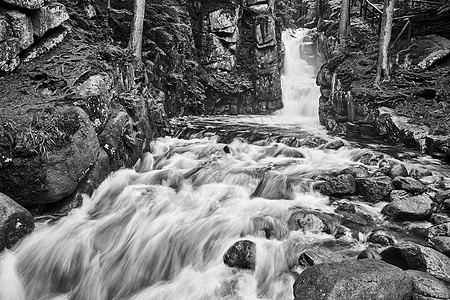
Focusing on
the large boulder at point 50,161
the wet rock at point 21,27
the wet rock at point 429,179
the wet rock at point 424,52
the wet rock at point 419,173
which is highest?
the wet rock at point 21,27

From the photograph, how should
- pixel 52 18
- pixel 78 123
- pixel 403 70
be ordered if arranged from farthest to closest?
pixel 403 70 → pixel 52 18 → pixel 78 123

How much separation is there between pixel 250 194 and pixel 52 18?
757 cm

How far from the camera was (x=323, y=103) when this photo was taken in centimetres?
1477

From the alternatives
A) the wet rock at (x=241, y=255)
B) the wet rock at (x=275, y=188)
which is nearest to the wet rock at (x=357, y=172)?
the wet rock at (x=275, y=188)

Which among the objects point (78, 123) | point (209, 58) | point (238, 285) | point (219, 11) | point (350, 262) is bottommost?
point (238, 285)

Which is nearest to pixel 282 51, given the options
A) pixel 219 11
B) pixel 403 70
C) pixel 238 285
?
pixel 219 11

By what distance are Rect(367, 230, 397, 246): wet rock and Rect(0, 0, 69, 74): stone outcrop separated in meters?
8.72

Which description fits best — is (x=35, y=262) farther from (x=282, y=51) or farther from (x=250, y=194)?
(x=282, y=51)

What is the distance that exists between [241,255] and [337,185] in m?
3.12

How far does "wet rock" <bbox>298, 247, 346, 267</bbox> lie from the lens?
4.39m

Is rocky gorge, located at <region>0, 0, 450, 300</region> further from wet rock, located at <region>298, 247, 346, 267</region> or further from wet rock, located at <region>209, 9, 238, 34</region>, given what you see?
wet rock, located at <region>209, 9, 238, 34</region>

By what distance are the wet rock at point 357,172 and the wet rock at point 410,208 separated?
1.20 m

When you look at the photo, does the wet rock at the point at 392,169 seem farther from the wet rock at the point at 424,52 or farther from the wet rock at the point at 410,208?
the wet rock at the point at 424,52

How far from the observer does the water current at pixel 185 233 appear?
4.52 meters
